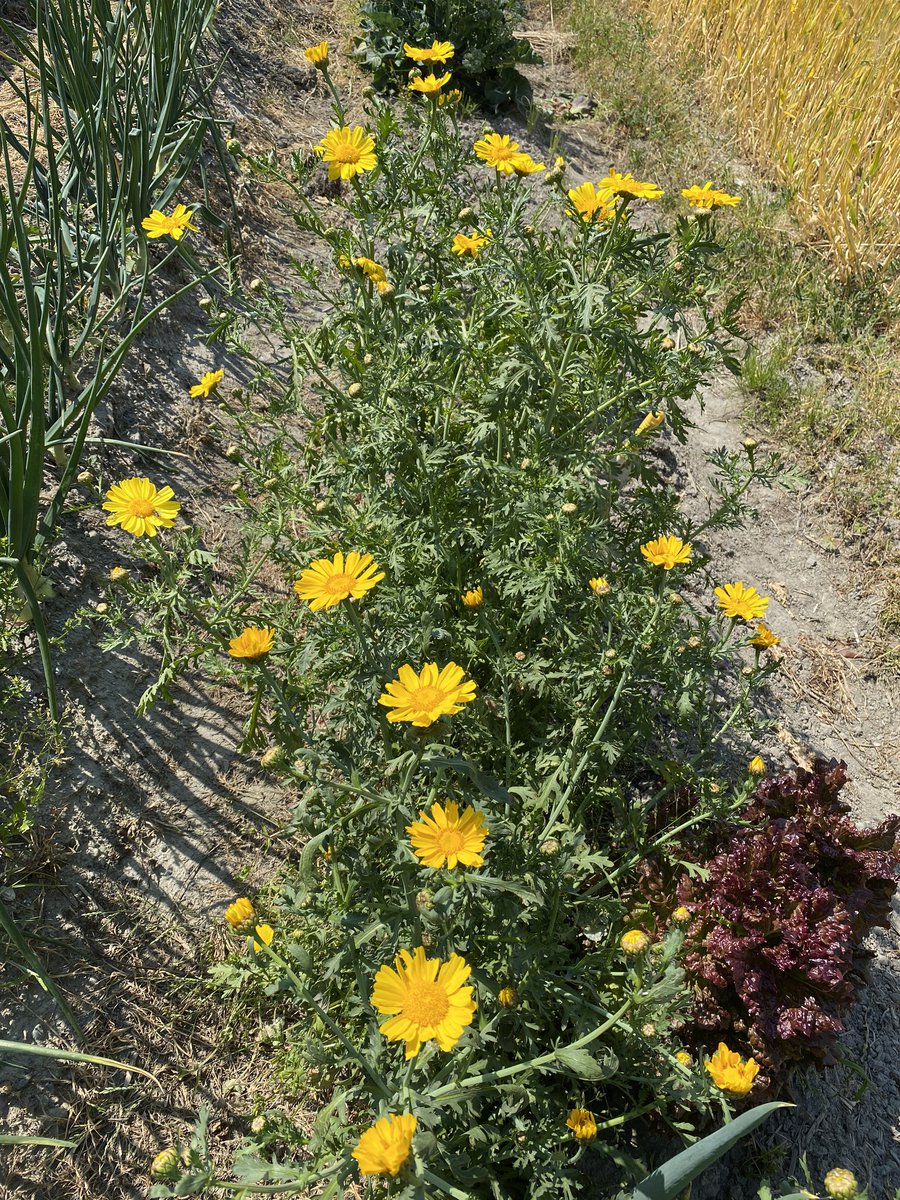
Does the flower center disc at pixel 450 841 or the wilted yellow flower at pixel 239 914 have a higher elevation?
the flower center disc at pixel 450 841

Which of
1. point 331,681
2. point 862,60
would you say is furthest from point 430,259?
point 862,60

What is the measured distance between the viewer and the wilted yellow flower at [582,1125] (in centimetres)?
158

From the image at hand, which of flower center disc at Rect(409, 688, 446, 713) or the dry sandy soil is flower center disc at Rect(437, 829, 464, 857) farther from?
the dry sandy soil

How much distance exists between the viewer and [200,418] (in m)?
2.99

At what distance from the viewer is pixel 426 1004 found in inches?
52.9

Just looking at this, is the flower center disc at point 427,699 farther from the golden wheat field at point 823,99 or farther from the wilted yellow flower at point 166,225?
the golden wheat field at point 823,99

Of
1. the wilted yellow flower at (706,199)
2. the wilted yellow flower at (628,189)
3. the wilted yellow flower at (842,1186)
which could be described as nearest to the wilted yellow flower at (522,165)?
the wilted yellow flower at (628,189)

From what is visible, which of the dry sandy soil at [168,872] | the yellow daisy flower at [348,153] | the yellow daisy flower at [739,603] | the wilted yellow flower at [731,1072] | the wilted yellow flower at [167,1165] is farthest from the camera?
the yellow daisy flower at [348,153]

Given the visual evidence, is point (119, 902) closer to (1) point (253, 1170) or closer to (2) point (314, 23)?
(1) point (253, 1170)

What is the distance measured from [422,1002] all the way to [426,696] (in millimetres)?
477

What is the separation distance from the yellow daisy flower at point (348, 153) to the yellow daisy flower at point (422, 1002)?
1.83 m

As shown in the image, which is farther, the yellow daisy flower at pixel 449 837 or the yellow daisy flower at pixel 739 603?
A: the yellow daisy flower at pixel 739 603

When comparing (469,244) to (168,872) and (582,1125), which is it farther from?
(582,1125)

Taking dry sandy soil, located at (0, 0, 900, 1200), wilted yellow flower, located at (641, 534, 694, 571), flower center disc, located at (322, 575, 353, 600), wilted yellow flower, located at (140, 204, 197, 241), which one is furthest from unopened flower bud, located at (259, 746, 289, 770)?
wilted yellow flower, located at (140, 204, 197, 241)
